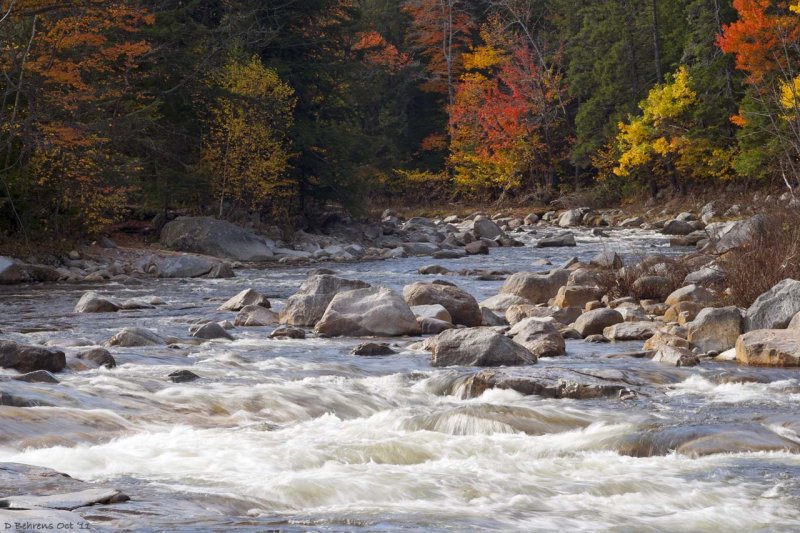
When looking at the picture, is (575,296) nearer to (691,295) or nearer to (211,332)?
(691,295)

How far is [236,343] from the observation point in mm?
10930

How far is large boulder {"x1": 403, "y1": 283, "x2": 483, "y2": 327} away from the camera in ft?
40.8

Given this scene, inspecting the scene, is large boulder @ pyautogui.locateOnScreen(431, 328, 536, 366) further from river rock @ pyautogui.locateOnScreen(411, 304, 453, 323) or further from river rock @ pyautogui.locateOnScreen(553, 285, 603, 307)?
river rock @ pyautogui.locateOnScreen(553, 285, 603, 307)

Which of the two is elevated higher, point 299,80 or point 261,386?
point 299,80

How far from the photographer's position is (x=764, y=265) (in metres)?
11.8

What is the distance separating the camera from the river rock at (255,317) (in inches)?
502

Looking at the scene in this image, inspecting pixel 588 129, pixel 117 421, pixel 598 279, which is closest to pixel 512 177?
pixel 588 129

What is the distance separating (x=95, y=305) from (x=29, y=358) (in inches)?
222

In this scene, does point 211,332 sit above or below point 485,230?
below

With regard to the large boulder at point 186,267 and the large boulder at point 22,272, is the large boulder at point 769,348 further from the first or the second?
the large boulder at point 22,272

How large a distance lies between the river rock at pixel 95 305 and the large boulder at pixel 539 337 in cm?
630

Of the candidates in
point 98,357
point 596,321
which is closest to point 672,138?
point 596,321

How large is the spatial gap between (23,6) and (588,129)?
1016 inches

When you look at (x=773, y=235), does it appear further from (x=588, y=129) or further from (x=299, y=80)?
(x=588, y=129)
